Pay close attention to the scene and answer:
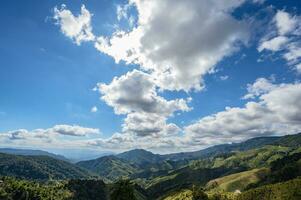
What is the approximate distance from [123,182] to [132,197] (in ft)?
17.5

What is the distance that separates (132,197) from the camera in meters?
96.6

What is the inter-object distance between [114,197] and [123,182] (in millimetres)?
5166

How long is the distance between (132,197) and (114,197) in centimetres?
558

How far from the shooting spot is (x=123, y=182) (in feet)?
318

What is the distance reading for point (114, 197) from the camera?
313 ft
